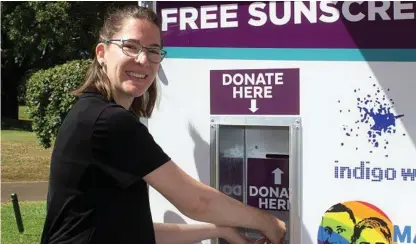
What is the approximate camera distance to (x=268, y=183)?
7.43ft

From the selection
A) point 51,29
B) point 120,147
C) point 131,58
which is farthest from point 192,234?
point 51,29

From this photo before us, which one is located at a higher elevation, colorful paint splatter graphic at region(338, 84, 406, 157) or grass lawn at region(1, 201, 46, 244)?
colorful paint splatter graphic at region(338, 84, 406, 157)

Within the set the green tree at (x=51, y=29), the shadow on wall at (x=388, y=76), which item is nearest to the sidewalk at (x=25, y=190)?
the green tree at (x=51, y=29)

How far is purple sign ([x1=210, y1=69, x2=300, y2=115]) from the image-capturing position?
218cm

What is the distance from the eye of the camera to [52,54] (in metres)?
16.7

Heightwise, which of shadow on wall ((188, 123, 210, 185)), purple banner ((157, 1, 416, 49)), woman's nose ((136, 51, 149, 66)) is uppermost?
purple banner ((157, 1, 416, 49))

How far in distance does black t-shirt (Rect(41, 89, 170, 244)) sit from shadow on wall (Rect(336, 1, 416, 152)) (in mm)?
771

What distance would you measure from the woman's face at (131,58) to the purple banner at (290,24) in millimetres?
461

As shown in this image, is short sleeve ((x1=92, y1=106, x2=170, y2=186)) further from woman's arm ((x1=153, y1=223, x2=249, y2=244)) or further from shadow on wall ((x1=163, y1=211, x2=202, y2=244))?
→ shadow on wall ((x1=163, y1=211, x2=202, y2=244))

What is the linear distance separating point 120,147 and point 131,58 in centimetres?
31

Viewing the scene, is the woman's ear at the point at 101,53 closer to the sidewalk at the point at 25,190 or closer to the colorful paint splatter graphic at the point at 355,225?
the colorful paint splatter graphic at the point at 355,225

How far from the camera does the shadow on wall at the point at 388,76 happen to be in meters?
1.97

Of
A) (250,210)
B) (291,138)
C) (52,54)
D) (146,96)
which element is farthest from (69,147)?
(52,54)

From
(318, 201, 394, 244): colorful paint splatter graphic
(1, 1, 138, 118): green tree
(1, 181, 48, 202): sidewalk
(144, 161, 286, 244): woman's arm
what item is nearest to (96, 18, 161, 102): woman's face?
(144, 161, 286, 244): woman's arm
